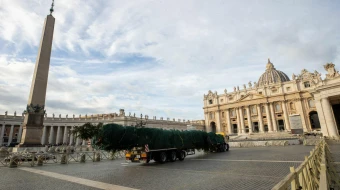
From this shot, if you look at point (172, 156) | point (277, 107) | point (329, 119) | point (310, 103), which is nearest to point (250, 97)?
point (277, 107)

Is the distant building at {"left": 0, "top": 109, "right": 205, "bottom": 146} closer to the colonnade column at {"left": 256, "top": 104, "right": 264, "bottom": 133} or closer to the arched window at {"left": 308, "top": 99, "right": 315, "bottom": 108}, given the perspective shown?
the colonnade column at {"left": 256, "top": 104, "right": 264, "bottom": 133}

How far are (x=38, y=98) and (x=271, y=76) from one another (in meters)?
87.6

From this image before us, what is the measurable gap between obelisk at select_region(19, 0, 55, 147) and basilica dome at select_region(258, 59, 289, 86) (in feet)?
267

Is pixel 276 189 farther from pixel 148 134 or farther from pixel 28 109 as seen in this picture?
pixel 28 109

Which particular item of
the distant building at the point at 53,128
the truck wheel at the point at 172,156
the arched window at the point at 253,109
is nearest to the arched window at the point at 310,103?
the arched window at the point at 253,109

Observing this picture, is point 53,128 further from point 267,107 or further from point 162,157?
point 267,107

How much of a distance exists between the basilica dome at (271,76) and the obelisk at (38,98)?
81.5 meters

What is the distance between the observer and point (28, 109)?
18.1 meters

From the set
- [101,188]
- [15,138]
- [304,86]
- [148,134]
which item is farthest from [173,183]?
[15,138]

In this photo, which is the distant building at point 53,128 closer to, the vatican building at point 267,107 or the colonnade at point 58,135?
the colonnade at point 58,135

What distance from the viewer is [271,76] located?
83.5 meters

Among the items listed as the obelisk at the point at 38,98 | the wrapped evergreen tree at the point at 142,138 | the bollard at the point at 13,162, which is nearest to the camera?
the wrapped evergreen tree at the point at 142,138

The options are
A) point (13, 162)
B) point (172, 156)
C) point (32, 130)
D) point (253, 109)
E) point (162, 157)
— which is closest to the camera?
point (13, 162)

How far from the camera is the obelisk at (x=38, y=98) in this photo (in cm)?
1820
